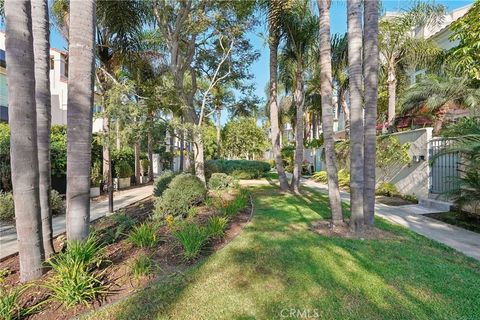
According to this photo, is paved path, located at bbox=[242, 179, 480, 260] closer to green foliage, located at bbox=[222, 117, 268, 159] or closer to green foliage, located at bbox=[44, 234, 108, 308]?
green foliage, located at bbox=[44, 234, 108, 308]

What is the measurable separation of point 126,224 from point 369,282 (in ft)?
15.1

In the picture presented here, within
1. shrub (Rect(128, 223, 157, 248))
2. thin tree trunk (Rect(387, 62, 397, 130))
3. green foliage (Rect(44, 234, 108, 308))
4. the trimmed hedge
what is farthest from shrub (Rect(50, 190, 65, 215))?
thin tree trunk (Rect(387, 62, 397, 130))

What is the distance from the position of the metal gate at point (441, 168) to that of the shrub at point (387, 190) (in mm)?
1805

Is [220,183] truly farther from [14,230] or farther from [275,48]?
[14,230]

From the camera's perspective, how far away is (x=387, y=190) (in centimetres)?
1034

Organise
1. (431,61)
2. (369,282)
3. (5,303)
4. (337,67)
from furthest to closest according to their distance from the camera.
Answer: (431,61) < (337,67) < (369,282) < (5,303)

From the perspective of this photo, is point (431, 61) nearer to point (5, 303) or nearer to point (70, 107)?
point (70, 107)

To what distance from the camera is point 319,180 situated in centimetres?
1647

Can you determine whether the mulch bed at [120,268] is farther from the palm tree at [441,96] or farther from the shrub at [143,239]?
the palm tree at [441,96]

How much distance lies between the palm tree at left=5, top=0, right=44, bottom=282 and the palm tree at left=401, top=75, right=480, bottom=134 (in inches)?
456

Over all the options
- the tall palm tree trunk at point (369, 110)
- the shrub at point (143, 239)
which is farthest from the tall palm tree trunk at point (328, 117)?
the shrub at point (143, 239)

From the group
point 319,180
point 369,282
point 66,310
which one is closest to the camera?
point 66,310

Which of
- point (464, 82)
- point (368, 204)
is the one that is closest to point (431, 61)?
point (464, 82)

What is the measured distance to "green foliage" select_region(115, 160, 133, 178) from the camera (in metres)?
14.2
